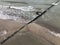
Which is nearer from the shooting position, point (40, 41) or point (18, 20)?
point (40, 41)

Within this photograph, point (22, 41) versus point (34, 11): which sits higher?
point (34, 11)

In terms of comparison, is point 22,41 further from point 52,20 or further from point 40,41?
point 52,20

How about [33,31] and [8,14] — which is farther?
[8,14]

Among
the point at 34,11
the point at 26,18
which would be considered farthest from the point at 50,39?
the point at 34,11

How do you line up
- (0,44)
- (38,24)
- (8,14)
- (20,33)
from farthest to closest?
(8,14)
(38,24)
(20,33)
(0,44)

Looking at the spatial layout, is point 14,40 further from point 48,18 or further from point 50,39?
point 48,18

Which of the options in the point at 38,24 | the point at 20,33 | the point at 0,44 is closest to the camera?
the point at 0,44

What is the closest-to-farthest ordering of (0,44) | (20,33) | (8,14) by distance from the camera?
(0,44) < (20,33) < (8,14)

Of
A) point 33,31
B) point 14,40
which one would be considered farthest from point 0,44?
point 33,31

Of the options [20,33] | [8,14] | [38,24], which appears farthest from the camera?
[8,14]
